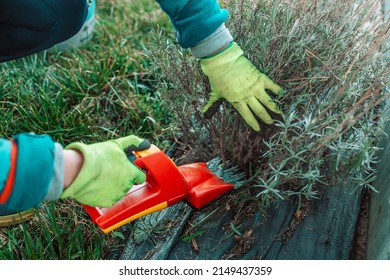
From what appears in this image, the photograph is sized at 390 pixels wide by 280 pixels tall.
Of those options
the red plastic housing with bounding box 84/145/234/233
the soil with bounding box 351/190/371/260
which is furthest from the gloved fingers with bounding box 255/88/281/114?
the soil with bounding box 351/190/371/260

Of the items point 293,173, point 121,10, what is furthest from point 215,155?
point 121,10

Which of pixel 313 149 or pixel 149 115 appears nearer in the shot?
pixel 313 149

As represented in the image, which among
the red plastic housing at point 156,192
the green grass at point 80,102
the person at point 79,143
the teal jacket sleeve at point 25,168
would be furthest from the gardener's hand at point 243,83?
the teal jacket sleeve at point 25,168

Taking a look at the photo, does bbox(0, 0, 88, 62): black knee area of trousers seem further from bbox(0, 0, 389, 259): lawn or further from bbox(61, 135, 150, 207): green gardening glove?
bbox(61, 135, 150, 207): green gardening glove

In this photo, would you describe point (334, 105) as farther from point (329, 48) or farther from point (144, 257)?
point (144, 257)

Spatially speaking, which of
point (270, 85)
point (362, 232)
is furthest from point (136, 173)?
point (362, 232)

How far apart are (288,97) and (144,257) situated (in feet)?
2.19

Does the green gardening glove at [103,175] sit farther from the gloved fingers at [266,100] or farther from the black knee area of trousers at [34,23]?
the black knee area of trousers at [34,23]

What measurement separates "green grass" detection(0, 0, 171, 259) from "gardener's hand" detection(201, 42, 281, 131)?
0.47 meters

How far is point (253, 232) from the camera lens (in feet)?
5.89

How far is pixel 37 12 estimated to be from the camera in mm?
1994

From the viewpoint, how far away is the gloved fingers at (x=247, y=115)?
1660 millimetres

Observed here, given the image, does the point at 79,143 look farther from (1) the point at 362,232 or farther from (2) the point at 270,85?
(1) the point at 362,232

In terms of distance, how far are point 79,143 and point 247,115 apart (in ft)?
1.66
